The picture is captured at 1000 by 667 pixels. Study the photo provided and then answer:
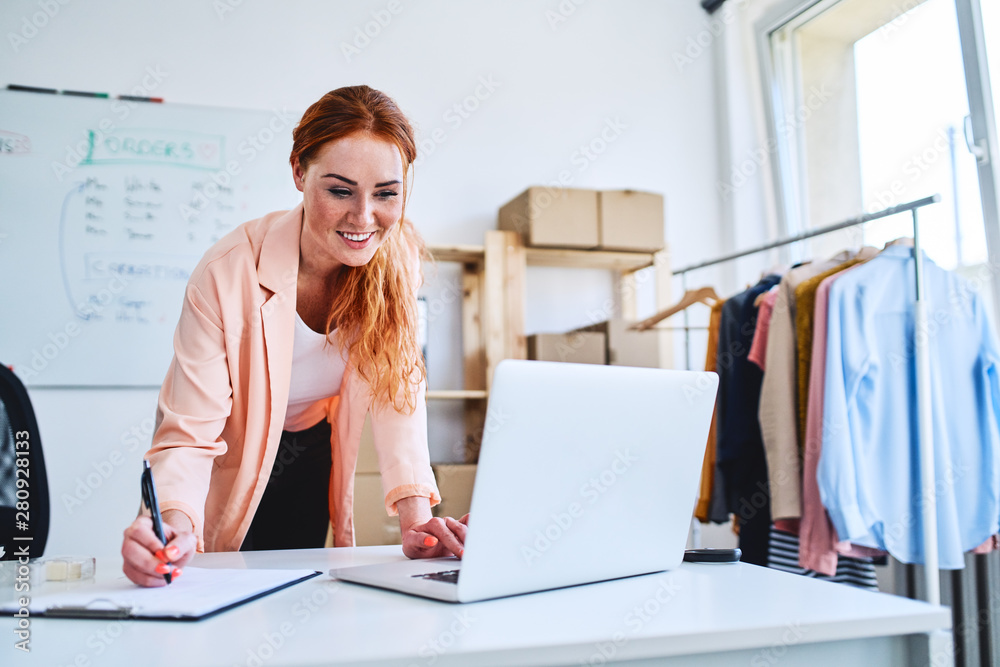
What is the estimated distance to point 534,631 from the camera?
67 cm

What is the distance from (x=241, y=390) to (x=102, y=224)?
173cm

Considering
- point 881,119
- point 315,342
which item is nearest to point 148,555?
point 315,342

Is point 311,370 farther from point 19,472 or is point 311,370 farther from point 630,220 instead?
point 630,220

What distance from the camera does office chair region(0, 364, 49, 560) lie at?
140 cm

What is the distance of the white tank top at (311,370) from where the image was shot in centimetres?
140

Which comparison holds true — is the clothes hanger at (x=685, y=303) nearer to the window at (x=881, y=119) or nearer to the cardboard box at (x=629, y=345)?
the cardboard box at (x=629, y=345)

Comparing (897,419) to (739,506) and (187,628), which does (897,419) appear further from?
(187,628)

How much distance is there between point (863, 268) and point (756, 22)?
1.77 m

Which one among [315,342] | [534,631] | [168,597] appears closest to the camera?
[534,631]

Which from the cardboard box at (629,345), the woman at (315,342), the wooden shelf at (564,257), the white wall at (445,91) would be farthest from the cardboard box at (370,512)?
the woman at (315,342)

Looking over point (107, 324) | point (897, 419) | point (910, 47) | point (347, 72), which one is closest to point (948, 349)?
point (897, 419)

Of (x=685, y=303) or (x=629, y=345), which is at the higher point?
(x=685, y=303)

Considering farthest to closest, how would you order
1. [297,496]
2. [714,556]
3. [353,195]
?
[297,496] → [353,195] → [714,556]

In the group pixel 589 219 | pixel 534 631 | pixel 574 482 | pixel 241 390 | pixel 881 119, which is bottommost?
pixel 534 631
